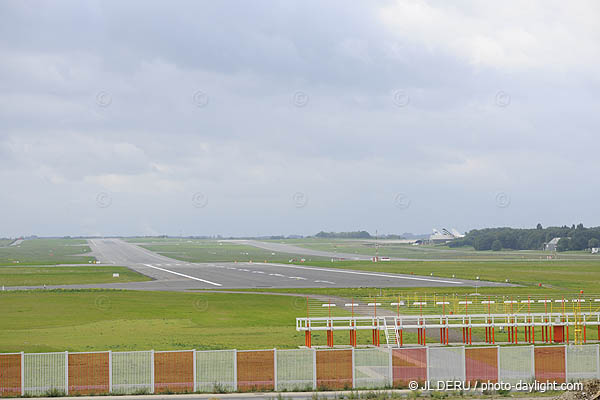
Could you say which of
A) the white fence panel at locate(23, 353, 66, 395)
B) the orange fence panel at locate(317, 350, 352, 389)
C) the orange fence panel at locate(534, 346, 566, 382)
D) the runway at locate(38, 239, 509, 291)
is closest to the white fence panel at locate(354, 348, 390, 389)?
the orange fence panel at locate(317, 350, 352, 389)

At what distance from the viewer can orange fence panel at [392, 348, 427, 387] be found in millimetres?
27484

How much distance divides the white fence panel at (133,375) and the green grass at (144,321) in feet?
41.1

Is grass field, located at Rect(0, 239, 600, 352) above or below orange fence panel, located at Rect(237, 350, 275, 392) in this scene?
below

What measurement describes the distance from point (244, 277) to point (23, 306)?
43.7 m

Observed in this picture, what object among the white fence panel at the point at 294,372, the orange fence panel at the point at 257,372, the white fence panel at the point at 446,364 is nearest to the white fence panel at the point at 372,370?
the white fence panel at the point at 446,364

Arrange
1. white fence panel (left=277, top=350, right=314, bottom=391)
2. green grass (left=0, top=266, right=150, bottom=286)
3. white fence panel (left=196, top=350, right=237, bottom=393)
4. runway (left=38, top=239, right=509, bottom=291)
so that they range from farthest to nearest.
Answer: green grass (left=0, top=266, right=150, bottom=286)
runway (left=38, top=239, right=509, bottom=291)
white fence panel (left=277, top=350, right=314, bottom=391)
white fence panel (left=196, top=350, right=237, bottom=393)

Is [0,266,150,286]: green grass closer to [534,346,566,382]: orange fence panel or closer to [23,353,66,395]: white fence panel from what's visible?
[23,353,66,395]: white fence panel

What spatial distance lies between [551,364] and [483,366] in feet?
9.23

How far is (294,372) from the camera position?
27.2 meters

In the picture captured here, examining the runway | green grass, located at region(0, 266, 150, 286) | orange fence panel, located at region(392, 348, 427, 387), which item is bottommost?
the runway

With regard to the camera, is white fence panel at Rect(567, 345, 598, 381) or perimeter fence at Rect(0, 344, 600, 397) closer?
perimeter fence at Rect(0, 344, 600, 397)

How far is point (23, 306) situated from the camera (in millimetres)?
63469

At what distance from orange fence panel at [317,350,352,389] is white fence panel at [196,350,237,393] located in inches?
138

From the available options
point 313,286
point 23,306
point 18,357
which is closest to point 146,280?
point 313,286
